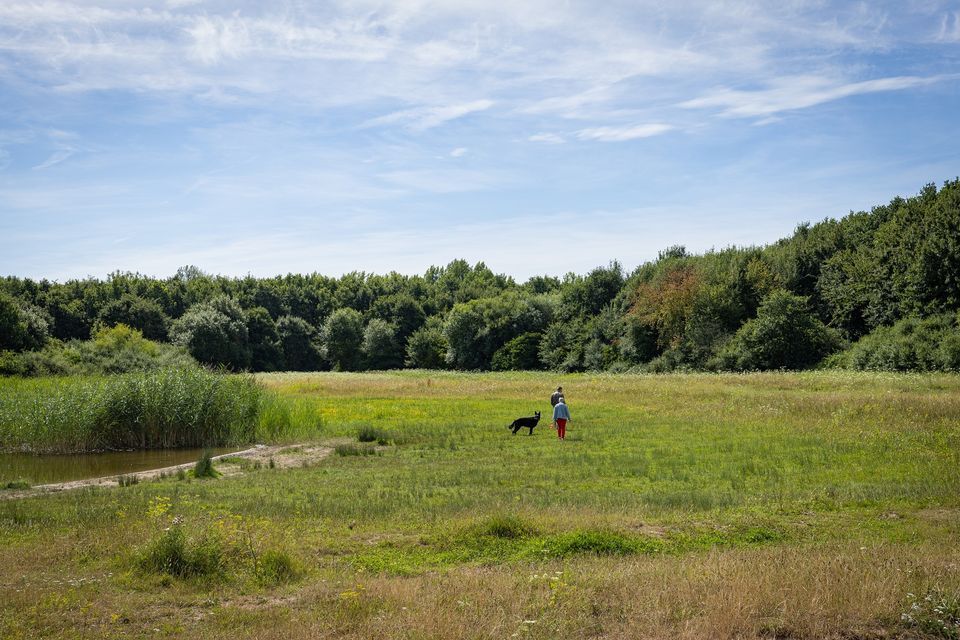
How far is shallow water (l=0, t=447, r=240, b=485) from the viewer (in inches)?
883

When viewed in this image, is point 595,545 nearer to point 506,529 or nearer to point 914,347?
point 506,529

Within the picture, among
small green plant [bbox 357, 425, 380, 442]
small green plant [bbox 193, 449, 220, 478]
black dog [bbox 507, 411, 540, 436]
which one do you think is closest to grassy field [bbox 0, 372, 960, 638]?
small green plant [bbox 193, 449, 220, 478]

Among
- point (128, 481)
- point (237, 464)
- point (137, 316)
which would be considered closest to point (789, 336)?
point (237, 464)

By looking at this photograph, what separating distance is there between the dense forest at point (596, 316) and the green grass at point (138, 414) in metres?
23.7

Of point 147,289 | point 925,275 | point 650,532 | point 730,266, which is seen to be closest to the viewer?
point 650,532

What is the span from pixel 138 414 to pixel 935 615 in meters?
28.0

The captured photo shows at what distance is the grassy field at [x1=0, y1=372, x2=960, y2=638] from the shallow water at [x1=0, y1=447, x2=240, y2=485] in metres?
5.14

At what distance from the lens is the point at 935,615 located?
25.0 ft

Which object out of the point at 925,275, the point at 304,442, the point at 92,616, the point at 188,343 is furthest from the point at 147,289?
the point at 92,616

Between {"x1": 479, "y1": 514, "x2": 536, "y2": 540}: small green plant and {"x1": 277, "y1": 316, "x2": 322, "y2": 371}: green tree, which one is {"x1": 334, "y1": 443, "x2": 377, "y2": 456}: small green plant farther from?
{"x1": 277, "y1": 316, "x2": 322, "y2": 371}: green tree

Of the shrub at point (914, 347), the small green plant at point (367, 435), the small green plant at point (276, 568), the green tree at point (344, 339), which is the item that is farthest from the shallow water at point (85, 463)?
the green tree at point (344, 339)

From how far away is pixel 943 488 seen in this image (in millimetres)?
15258

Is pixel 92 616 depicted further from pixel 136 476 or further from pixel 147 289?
pixel 147 289

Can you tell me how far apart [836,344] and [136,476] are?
197 ft
